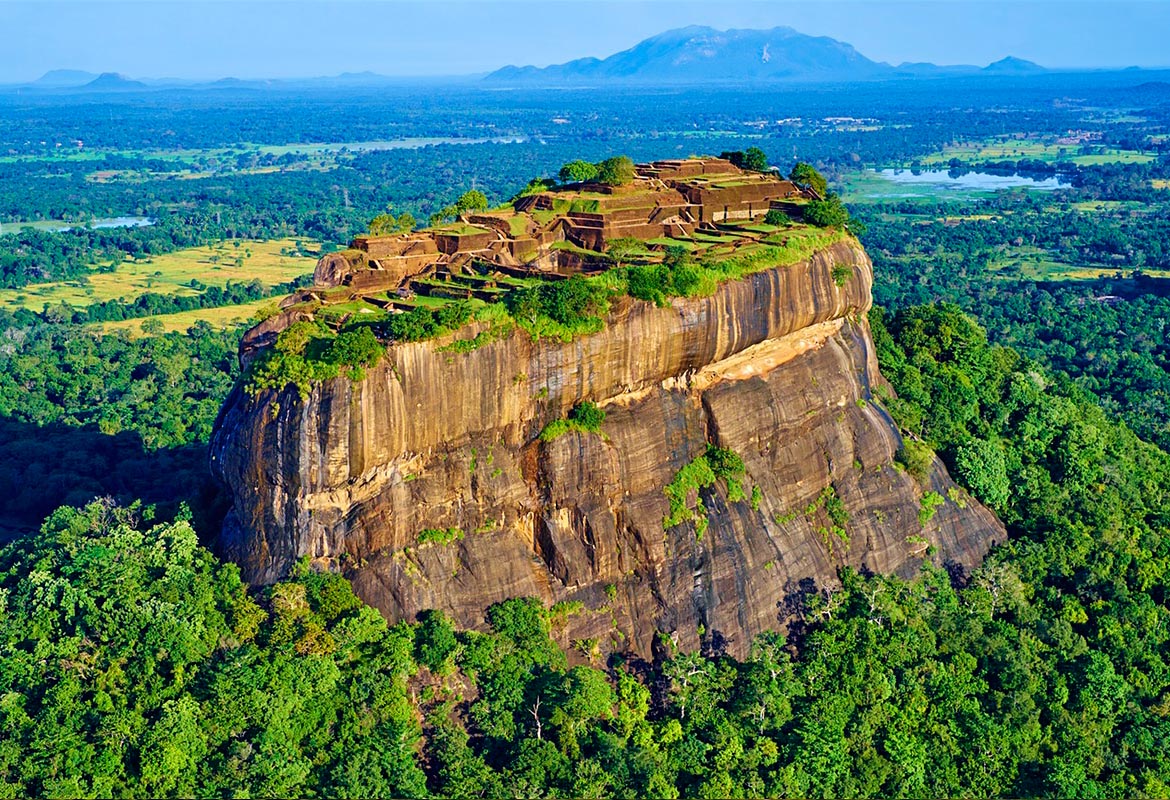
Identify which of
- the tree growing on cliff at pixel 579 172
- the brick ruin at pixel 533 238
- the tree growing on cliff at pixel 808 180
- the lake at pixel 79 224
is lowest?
the lake at pixel 79 224

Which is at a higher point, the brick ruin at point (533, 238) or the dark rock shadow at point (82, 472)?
the brick ruin at point (533, 238)

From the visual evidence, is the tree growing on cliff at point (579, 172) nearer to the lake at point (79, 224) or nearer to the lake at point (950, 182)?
the lake at point (79, 224)

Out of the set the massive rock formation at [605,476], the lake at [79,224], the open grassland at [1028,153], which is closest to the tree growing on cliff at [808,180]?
the massive rock formation at [605,476]

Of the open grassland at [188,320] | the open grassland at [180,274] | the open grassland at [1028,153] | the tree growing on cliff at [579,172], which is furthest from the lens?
the open grassland at [1028,153]

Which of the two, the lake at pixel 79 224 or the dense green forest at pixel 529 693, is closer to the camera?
the dense green forest at pixel 529 693

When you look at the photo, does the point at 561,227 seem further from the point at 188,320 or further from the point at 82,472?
the point at 188,320

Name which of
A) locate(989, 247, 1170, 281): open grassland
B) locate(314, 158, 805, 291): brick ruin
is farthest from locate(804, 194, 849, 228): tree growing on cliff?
locate(989, 247, 1170, 281): open grassland

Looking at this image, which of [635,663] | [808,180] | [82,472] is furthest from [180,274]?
[635,663]

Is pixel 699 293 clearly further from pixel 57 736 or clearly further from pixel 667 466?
pixel 57 736

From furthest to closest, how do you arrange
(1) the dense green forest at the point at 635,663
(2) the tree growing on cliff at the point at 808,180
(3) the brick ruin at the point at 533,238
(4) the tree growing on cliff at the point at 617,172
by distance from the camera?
1. (2) the tree growing on cliff at the point at 808,180
2. (4) the tree growing on cliff at the point at 617,172
3. (3) the brick ruin at the point at 533,238
4. (1) the dense green forest at the point at 635,663
